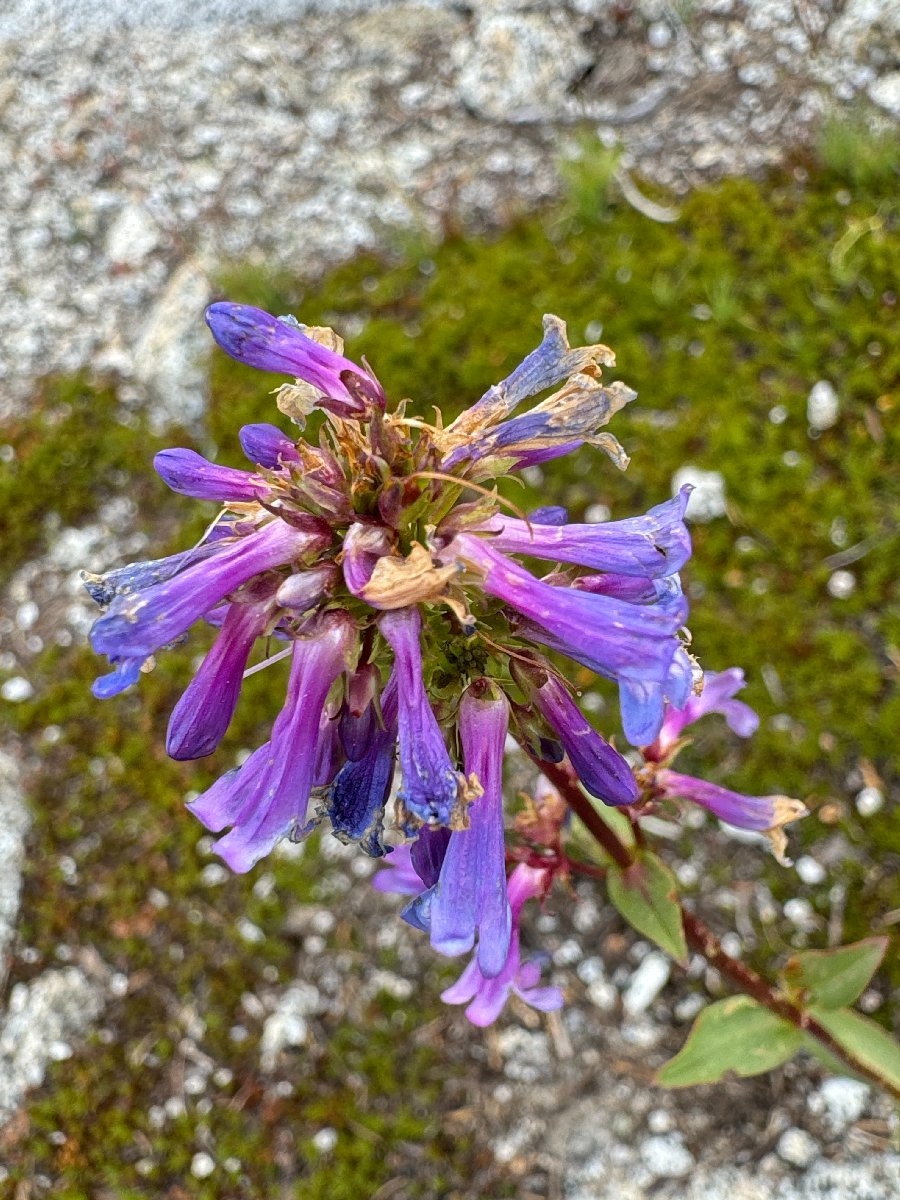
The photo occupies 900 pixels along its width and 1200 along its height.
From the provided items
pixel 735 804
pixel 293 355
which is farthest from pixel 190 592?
pixel 735 804

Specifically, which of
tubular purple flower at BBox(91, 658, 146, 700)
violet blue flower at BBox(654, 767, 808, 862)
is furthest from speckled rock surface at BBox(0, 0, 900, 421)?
tubular purple flower at BBox(91, 658, 146, 700)

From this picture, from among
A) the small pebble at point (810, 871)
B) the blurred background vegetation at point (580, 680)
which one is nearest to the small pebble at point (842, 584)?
the blurred background vegetation at point (580, 680)

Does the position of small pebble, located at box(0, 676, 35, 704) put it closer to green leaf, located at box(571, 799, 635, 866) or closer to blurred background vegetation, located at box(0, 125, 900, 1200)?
blurred background vegetation, located at box(0, 125, 900, 1200)

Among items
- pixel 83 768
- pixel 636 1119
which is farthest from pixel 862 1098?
pixel 83 768

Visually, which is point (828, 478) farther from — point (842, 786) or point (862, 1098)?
point (862, 1098)

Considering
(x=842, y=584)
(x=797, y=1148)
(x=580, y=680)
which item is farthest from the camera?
(x=580, y=680)

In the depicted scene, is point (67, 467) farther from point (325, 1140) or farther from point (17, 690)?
point (325, 1140)
